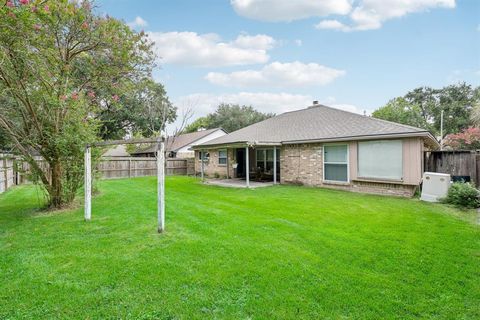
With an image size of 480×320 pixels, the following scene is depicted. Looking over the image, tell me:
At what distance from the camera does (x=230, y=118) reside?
3609 cm

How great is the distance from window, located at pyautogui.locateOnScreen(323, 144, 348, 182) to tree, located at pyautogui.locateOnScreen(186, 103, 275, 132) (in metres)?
25.2

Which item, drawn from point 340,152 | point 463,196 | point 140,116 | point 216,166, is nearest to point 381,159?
point 340,152

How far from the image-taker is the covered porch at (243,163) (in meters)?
14.2

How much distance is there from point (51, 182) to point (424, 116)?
→ 3786cm

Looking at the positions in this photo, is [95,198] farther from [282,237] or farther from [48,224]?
[282,237]

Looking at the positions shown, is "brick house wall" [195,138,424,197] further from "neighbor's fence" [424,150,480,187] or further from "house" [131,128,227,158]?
"house" [131,128,227,158]

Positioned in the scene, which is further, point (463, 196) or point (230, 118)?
point (230, 118)

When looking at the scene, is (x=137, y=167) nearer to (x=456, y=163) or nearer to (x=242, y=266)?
(x=242, y=266)

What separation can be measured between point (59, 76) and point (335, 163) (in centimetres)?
1006

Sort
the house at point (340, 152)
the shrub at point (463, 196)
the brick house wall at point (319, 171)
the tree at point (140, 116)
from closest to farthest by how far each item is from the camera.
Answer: the shrub at point (463, 196), the brick house wall at point (319, 171), the house at point (340, 152), the tree at point (140, 116)

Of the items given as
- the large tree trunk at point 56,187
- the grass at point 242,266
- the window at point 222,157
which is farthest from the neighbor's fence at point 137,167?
the grass at point 242,266

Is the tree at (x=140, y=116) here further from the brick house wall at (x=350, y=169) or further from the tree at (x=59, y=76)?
the tree at (x=59, y=76)

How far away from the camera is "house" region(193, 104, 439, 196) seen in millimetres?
8961

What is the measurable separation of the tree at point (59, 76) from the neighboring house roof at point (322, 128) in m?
6.08
